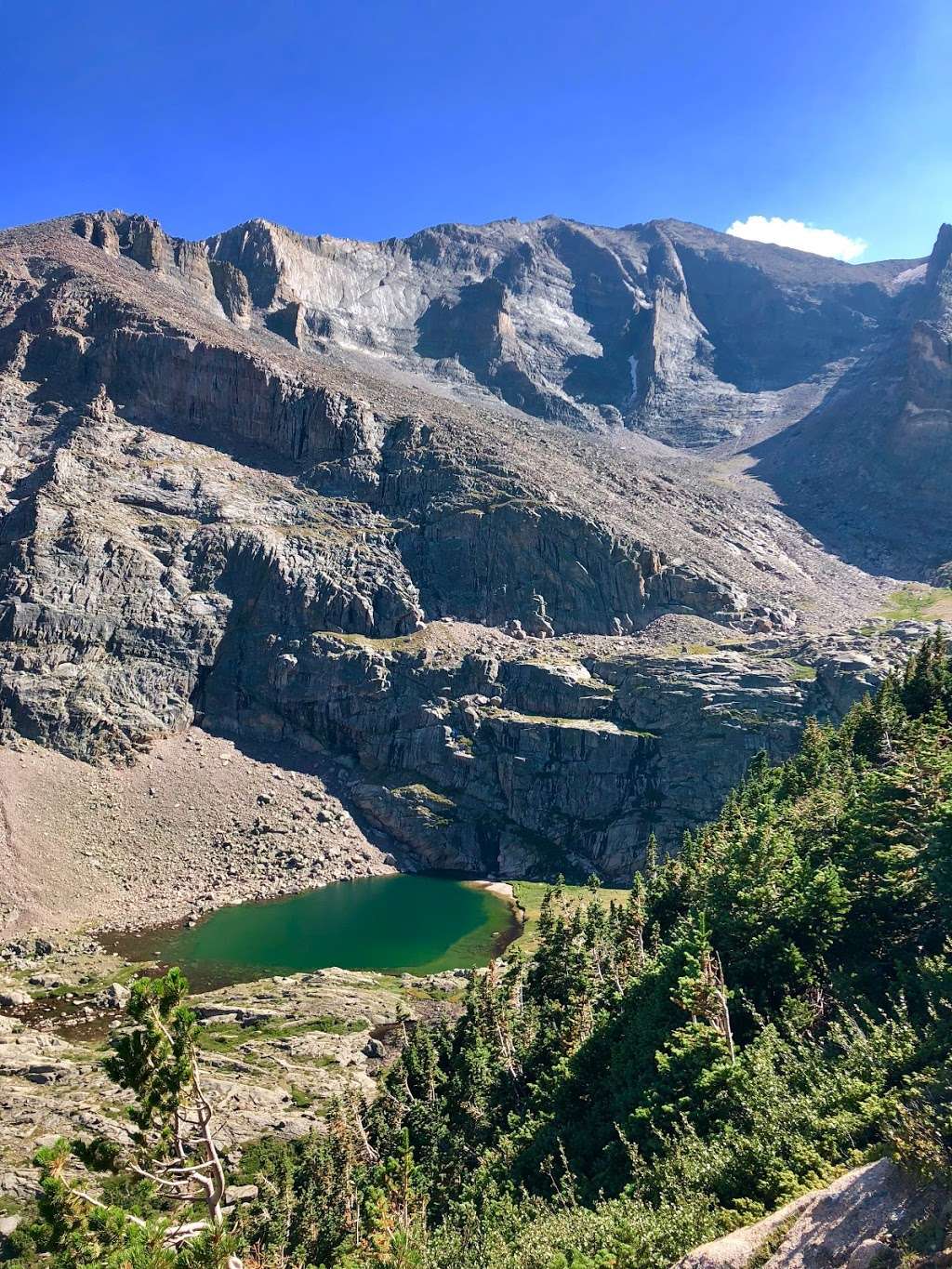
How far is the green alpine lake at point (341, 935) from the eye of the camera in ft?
315

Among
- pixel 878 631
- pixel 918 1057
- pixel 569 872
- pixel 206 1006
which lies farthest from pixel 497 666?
pixel 918 1057

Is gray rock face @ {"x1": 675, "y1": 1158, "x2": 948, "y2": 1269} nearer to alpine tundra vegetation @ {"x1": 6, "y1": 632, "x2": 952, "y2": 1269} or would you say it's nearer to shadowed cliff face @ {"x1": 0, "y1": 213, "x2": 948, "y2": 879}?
alpine tundra vegetation @ {"x1": 6, "y1": 632, "x2": 952, "y2": 1269}

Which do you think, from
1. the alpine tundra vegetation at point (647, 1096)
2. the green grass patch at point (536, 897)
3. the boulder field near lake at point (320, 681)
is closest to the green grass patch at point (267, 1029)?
the boulder field near lake at point (320, 681)

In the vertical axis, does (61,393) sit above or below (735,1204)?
above

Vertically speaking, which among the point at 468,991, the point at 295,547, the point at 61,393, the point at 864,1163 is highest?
the point at 61,393

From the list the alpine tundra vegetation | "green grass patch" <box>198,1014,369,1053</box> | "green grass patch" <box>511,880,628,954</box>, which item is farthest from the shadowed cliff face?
the alpine tundra vegetation

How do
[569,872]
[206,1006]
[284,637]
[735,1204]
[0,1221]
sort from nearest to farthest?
[735,1204] < [0,1221] < [206,1006] < [569,872] < [284,637]

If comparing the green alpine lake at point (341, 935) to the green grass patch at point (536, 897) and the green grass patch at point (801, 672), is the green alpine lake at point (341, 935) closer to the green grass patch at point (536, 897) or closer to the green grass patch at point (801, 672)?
the green grass patch at point (536, 897)

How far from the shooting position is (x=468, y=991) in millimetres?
63688

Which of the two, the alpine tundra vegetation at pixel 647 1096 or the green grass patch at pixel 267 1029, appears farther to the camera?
the green grass patch at pixel 267 1029

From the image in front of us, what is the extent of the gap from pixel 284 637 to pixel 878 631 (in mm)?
130129

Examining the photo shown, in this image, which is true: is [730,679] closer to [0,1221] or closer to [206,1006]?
[206,1006]

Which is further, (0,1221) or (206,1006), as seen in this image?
(206,1006)

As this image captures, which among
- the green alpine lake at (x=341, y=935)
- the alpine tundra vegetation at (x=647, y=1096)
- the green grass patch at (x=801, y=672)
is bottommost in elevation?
the green alpine lake at (x=341, y=935)
